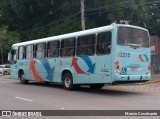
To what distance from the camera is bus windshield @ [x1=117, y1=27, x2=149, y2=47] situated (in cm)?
1571

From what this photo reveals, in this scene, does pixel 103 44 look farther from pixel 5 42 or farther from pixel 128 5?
pixel 5 42

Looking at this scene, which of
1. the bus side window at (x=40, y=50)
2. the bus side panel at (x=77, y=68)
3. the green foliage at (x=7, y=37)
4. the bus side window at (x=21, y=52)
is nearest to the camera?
the bus side panel at (x=77, y=68)

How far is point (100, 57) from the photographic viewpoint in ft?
52.5

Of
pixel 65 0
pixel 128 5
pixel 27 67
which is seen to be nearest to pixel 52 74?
pixel 27 67

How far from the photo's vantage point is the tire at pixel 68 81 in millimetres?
18031

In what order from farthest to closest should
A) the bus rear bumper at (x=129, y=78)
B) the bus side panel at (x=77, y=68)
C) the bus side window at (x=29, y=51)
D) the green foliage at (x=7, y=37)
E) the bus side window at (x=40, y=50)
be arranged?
the green foliage at (x=7, y=37)
the bus side window at (x=29, y=51)
the bus side window at (x=40, y=50)
the bus side panel at (x=77, y=68)
the bus rear bumper at (x=129, y=78)

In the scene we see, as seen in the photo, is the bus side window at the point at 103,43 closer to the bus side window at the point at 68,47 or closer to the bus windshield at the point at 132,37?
the bus windshield at the point at 132,37

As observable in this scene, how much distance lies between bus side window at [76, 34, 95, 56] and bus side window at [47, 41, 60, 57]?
208 cm

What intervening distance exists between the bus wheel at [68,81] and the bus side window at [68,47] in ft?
3.52

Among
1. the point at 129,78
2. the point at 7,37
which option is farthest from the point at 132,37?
the point at 7,37

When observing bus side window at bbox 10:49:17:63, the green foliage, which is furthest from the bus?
the green foliage

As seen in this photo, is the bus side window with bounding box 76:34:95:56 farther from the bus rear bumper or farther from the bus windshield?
the bus rear bumper

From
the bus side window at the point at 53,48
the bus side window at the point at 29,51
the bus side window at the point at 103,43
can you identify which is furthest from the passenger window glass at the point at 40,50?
the bus side window at the point at 103,43

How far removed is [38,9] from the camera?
150ft
